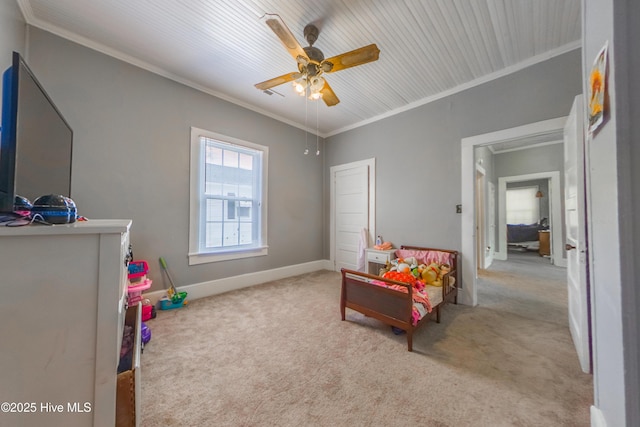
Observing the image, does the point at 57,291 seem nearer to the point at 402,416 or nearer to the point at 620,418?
the point at 402,416

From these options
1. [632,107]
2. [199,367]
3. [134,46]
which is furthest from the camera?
[134,46]

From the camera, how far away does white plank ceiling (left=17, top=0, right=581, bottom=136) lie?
72.9 inches

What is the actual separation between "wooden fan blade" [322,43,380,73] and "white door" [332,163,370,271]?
7.24 ft

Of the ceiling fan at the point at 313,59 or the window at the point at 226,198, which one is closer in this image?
the ceiling fan at the point at 313,59

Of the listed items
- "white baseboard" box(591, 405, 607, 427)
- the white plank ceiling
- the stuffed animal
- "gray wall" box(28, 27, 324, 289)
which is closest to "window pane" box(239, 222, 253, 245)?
"gray wall" box(28, 27, 324, 289)

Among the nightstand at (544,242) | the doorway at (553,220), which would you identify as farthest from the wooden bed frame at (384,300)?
the nightstand at (544,242)

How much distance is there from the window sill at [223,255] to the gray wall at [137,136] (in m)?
0.08

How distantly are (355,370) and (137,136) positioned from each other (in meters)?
3.24

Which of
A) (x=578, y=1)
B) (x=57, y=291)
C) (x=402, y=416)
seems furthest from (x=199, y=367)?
(x=578, y=1)

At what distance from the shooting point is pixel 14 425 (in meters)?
0.76

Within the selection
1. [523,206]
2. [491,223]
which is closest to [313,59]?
[491,223]

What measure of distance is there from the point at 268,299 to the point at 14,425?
2243mm

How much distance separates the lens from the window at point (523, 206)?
7.10m

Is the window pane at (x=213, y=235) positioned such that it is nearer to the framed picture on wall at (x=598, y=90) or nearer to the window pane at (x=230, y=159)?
the window pane at (x=230, y=159)
